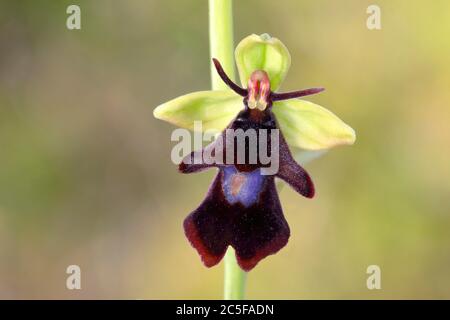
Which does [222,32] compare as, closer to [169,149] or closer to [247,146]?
[247,146]

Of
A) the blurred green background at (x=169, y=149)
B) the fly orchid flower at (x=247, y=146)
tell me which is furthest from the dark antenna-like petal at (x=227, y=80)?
the blurred green background at (x=169, y=149)

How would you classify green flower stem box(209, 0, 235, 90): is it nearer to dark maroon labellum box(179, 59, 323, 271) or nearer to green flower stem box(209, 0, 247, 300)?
green flower stem box(209, 0, 247, 300)

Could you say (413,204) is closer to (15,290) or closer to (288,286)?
(288,286)

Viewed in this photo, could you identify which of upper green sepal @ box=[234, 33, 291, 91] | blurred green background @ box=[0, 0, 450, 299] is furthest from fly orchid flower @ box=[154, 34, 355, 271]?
blurred green background @ box=[0, 0, 450, 299]

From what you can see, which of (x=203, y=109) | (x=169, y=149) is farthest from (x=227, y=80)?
(x=169, y=149)

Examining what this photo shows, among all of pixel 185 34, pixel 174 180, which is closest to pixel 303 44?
pixel 185 34

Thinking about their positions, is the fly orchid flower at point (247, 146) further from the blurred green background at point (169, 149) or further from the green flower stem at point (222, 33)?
the blurred green background at point (169, 149)
